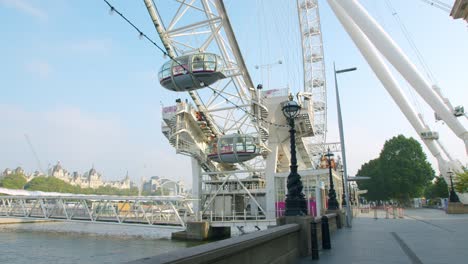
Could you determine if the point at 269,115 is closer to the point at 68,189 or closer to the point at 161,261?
the point at 161,261

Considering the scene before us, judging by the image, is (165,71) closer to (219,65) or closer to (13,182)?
(219,65)

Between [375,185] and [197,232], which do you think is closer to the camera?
[197,232]

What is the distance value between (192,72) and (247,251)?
67.1 feet

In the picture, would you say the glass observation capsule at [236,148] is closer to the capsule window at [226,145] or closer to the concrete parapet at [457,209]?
the capsule window at [226,145]

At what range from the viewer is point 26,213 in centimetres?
5481

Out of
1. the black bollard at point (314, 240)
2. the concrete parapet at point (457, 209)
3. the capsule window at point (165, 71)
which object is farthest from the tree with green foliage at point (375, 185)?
the black bollard at point (314, 240)

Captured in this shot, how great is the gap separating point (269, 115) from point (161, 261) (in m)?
36.6

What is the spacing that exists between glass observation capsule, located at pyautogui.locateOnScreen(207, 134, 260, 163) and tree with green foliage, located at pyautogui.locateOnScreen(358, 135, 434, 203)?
4343 centimetres

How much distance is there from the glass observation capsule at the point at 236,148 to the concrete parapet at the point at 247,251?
26.7 meters

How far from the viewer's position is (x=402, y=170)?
68.9m

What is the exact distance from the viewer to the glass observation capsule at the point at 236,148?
36.9m

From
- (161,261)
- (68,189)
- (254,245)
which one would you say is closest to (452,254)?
(254,245)

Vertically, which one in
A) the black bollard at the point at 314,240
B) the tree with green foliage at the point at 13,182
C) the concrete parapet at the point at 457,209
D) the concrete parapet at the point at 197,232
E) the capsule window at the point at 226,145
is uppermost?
the capsule window at the point at 226,145

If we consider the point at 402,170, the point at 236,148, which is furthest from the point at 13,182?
the point at 402,170
